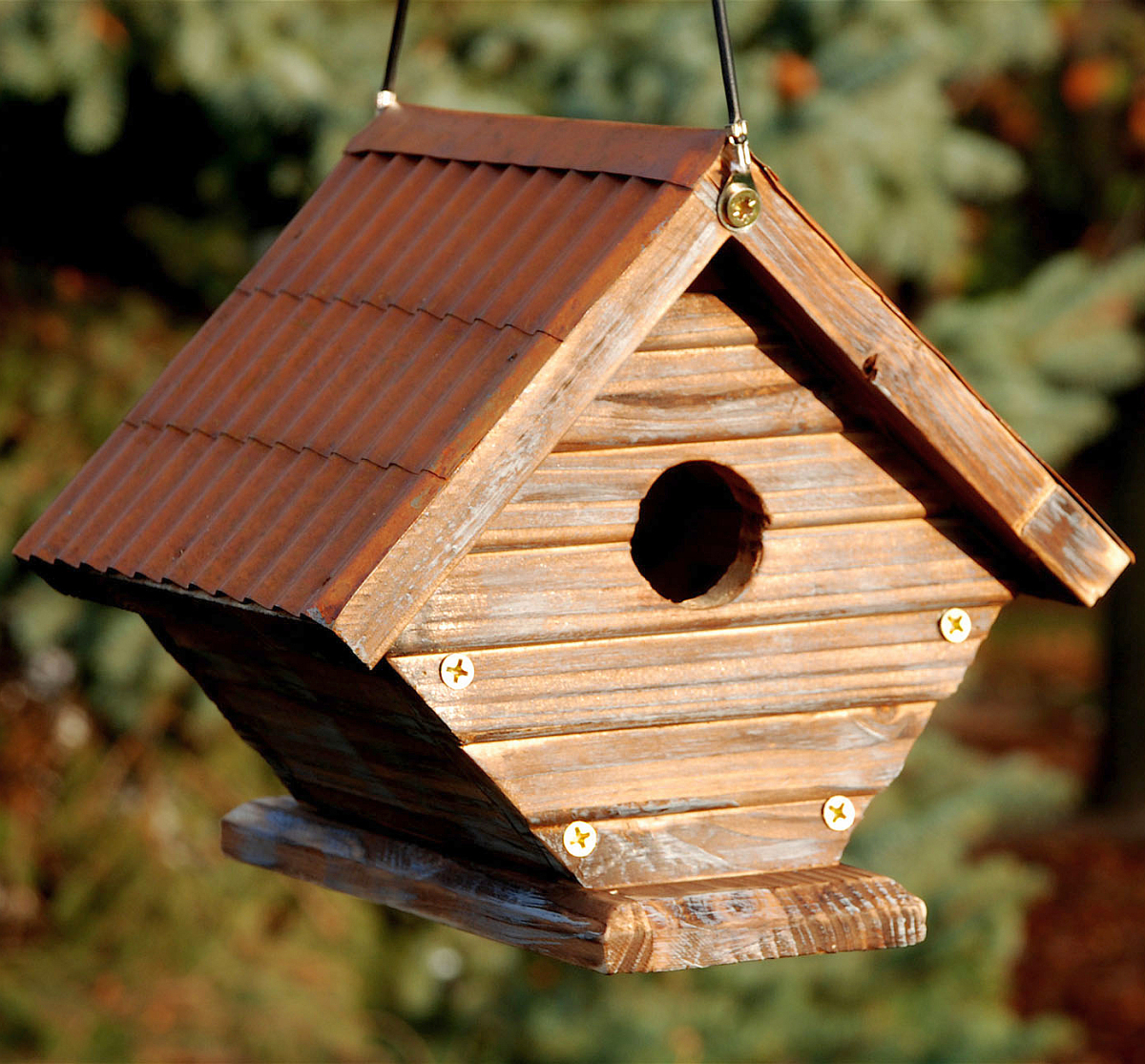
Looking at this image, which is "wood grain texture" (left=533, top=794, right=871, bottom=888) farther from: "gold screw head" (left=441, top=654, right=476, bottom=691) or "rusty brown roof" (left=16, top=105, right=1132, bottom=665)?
"rusty brown roof" (left=16, top=105, right=1132, bottom=665)

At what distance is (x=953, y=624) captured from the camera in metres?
2.01

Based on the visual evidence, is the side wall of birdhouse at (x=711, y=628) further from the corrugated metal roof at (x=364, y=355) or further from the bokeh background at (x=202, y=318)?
the bokeh background at (x=202, y=318)

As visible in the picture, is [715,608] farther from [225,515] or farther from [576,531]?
[225,515]

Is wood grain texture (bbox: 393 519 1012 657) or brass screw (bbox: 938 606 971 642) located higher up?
brass screw (bbox: 938 606 971 642)

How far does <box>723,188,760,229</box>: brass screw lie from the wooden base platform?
75 cm

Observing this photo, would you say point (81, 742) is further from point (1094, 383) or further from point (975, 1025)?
point (1094, 383)

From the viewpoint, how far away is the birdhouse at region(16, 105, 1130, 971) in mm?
1650

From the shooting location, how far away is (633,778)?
187 cm

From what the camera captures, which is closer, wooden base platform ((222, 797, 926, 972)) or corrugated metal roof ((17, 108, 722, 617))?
corrugated metal roof ((17, 108, 722, 617))

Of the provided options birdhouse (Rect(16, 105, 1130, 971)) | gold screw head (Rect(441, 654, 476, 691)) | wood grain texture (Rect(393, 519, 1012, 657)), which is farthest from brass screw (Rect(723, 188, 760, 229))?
gold screw head (Rect(441, 654, 476, 691))

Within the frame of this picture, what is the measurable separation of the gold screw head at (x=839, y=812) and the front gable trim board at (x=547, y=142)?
0.81m

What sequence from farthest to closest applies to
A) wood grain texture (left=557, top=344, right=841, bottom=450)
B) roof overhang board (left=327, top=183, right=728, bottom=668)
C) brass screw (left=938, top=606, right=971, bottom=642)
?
brass screw (left=938, top=606, right=971, bottom=642) < wood grain texture (left=557, top=344, right=841, bottom=450) < roof overhang board (left=327, top=183, right=728, bottom=668)

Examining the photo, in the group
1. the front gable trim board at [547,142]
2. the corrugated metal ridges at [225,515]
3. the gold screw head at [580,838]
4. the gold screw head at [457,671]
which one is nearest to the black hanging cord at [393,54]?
the front gable trim board at [547,142]

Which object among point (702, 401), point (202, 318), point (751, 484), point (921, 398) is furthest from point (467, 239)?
point (202, 318)
